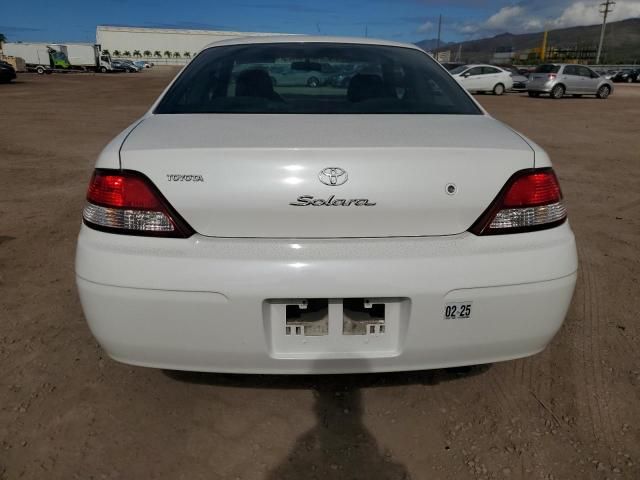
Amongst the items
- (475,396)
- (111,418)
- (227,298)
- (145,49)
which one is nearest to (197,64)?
(227,298)

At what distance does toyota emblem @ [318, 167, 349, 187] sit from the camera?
1639 millimetres

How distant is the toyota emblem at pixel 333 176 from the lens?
1639 mm

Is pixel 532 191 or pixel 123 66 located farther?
pixel 123 66

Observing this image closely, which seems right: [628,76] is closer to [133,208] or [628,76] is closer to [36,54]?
[133,208]

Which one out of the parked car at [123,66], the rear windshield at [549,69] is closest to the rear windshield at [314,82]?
the rear windshield at [549,69]

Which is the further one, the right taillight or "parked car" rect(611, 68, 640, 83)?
"parked car" rect(611, 68, 640, 83)

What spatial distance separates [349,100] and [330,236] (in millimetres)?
993

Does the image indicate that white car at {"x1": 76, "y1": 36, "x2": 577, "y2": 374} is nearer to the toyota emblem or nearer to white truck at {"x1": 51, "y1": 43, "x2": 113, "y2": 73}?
the toyota emblem

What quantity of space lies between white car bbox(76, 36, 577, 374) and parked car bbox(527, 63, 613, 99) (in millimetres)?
21706

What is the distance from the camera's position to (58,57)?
5144 centimetres

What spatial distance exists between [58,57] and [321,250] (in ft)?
195

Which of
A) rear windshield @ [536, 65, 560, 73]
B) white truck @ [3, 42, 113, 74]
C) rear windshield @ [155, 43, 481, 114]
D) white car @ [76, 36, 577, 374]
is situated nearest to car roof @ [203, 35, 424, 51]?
rear windshield @ [155, 43, 481, 114]

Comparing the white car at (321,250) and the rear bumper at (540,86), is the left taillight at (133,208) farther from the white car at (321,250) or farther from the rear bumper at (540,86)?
the rear bumper at (540,86)

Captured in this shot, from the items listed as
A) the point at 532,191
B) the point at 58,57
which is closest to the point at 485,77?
the point at 532,191
